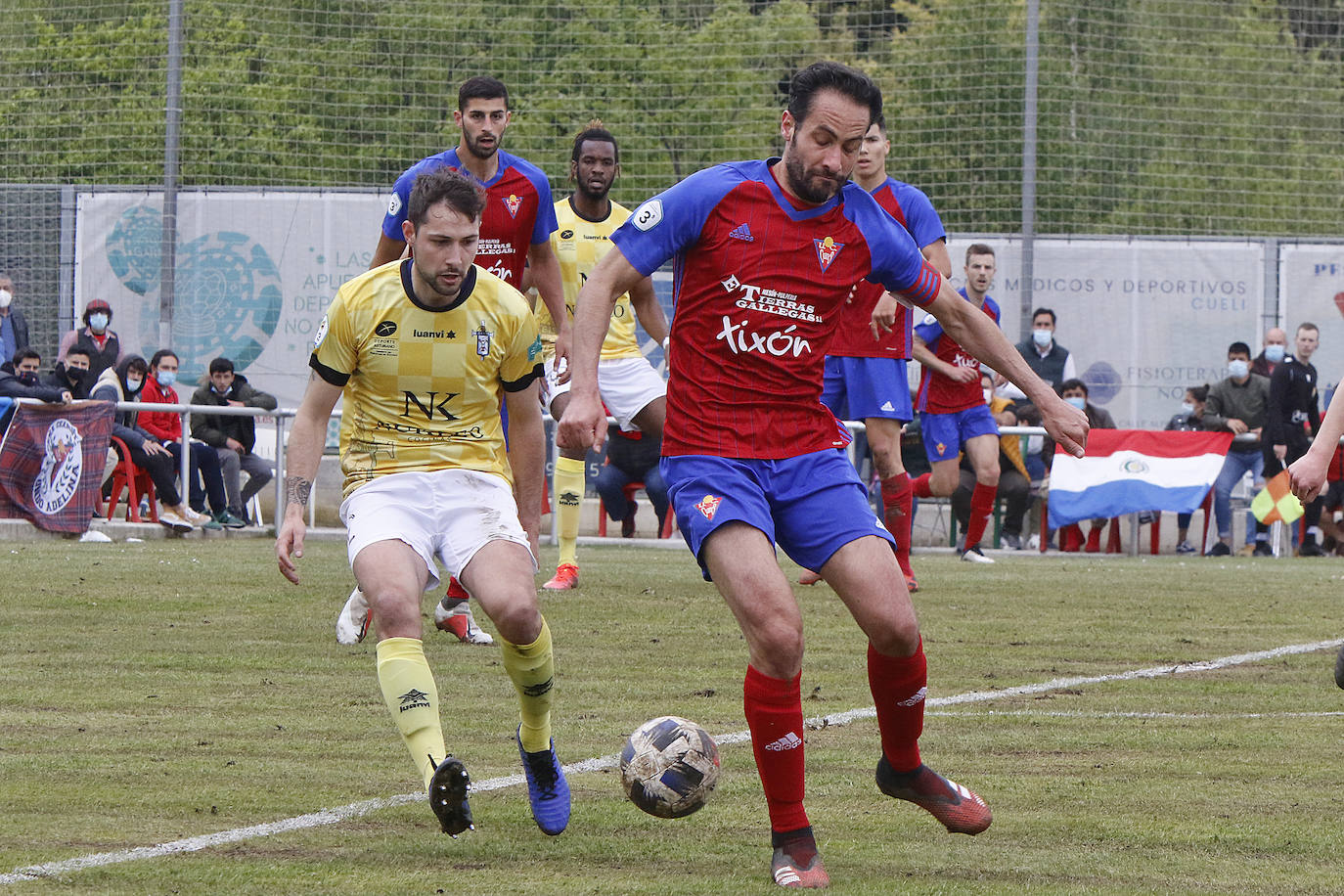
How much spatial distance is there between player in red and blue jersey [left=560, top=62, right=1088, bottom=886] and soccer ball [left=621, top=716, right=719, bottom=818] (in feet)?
0.72

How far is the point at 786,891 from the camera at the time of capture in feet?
14.3

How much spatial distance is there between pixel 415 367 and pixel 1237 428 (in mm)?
13236

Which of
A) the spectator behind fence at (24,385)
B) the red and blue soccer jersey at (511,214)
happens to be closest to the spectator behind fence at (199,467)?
the spectator behind fence at (24,385)

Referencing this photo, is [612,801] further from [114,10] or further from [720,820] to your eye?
[114,10]

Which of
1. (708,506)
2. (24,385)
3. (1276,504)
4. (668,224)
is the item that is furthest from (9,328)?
(708,506)

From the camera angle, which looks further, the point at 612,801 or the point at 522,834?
the point at 612,801

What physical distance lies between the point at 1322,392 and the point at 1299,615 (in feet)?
34.9

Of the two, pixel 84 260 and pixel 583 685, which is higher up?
pixel 84 260

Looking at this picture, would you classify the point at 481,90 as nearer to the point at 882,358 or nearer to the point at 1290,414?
the point at 882,358

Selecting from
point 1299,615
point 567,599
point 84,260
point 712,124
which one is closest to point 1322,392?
→ point 712,124

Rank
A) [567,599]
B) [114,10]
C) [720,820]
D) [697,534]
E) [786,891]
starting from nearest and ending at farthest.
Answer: [786,891]
[697,534]
[720,820]
[567,599]
[114,10]

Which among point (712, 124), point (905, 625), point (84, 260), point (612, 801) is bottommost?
point (612, 801)

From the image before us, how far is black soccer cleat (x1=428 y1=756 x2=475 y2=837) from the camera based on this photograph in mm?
4520

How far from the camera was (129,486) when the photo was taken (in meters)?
15.6
